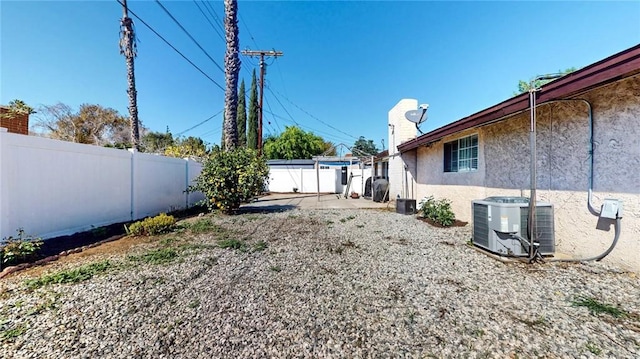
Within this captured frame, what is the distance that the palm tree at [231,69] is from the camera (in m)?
9.63

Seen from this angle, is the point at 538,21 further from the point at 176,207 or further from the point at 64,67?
the point at 64,67

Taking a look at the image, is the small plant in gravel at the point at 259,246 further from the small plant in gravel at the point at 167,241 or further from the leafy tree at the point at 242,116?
the leafy tree at the point at 242,116

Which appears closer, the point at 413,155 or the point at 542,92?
the point at 542,92

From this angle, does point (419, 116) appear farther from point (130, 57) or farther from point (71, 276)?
point (130, 57)

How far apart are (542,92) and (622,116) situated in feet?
3.06

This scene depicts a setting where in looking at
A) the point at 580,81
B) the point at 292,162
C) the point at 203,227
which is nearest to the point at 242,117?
the point at 292,162

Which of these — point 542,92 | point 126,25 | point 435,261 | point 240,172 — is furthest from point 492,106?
point 126,25

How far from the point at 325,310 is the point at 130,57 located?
1468 centimetres

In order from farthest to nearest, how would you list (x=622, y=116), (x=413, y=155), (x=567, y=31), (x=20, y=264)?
1. (x=413, y=155)
2. (x=567, y=31)
3. (x=20, y=264)
4. (x=622, y=116)

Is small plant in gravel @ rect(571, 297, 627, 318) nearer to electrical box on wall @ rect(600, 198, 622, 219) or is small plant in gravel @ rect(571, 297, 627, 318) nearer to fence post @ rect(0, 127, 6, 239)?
electrical box on wall @ rect(600, 198, 622, 219)

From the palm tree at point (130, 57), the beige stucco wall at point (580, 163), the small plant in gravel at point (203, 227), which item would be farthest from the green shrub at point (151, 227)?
the palm tree at point (130, 57)

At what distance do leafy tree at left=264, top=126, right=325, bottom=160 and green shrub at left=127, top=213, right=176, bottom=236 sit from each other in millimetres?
22032

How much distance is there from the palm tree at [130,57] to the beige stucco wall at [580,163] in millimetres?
14015

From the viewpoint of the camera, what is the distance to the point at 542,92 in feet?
12.4
